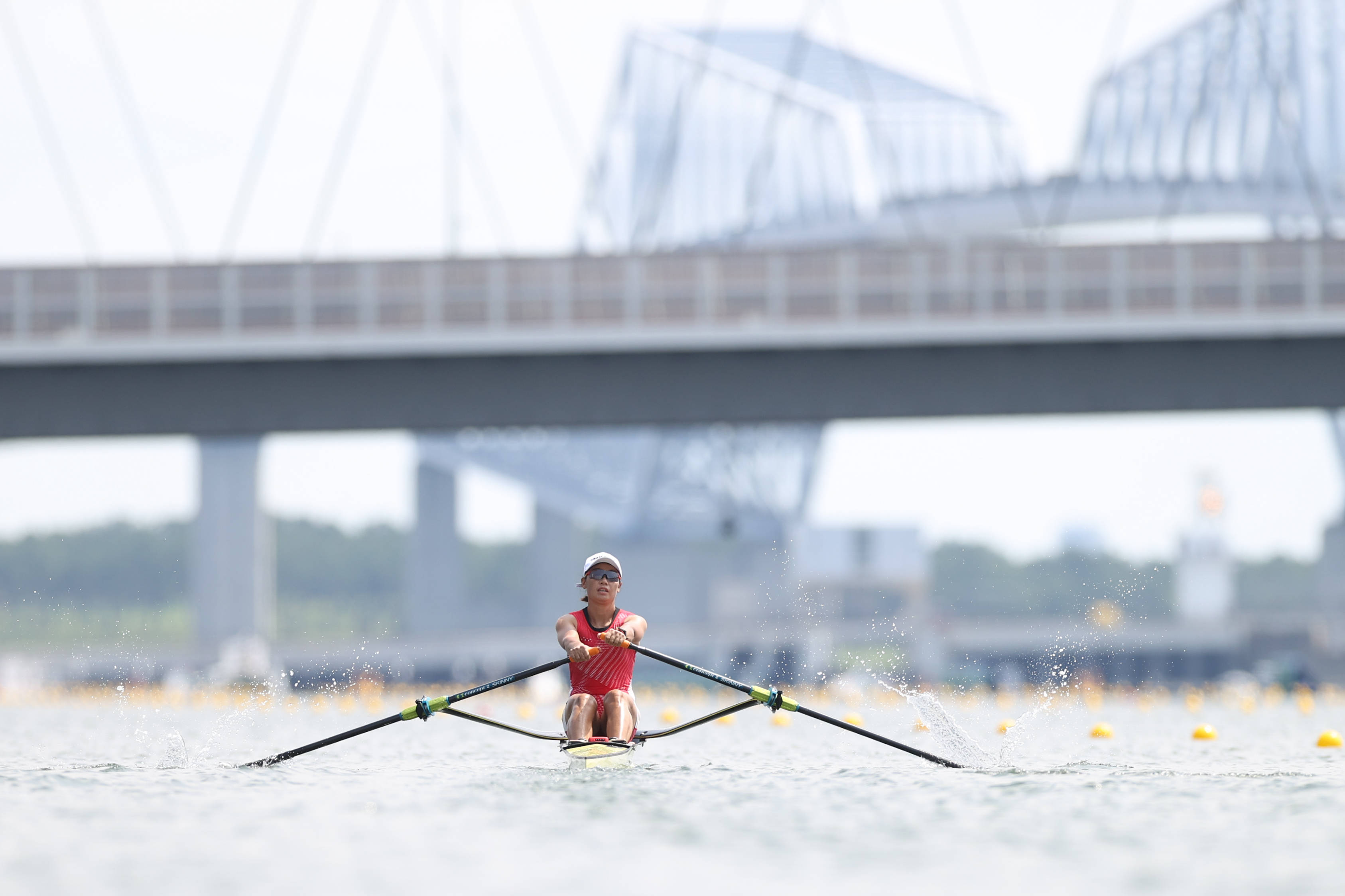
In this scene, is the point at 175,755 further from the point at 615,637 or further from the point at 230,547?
the point at 230,547

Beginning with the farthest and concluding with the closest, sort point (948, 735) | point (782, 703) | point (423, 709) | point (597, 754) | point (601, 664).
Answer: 1. point (948, 735)
2. point (782, 703)
3. point (423, 709)
4. point (601, 664)
5. point (597, 754)

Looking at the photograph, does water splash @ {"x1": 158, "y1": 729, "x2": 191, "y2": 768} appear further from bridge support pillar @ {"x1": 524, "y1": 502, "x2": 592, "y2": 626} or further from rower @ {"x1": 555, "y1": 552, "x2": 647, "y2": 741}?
bridge support pillar @ {"x1": 524, "y1": 502, "x2": 592, "y2": 626}

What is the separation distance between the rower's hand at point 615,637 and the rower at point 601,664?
0.02 meters

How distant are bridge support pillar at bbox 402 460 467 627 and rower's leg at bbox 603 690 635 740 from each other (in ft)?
379

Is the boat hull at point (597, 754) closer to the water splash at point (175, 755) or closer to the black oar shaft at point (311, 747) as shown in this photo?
the black oar shaft at point (311, 747)

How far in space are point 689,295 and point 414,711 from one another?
73.1 ft

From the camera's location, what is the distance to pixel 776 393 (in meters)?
40.2

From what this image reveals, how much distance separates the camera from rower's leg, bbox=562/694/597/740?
781 inches

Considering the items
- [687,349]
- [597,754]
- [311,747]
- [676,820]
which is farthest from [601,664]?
[687,349]

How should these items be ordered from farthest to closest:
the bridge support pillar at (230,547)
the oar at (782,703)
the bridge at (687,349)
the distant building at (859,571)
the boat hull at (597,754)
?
the distant building at (859,571)
the bridge support pillar at (230,547)
the bridge at (687,349)
the oar at (782,703)
the boat hull at (597,754)

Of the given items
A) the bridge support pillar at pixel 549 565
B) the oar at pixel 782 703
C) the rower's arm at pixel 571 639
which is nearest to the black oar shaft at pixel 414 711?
the rower's arm at pixel 571 639

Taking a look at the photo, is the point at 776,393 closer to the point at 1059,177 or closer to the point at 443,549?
the point at 1059,177

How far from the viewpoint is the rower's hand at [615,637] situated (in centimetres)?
1964

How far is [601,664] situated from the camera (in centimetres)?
2000
